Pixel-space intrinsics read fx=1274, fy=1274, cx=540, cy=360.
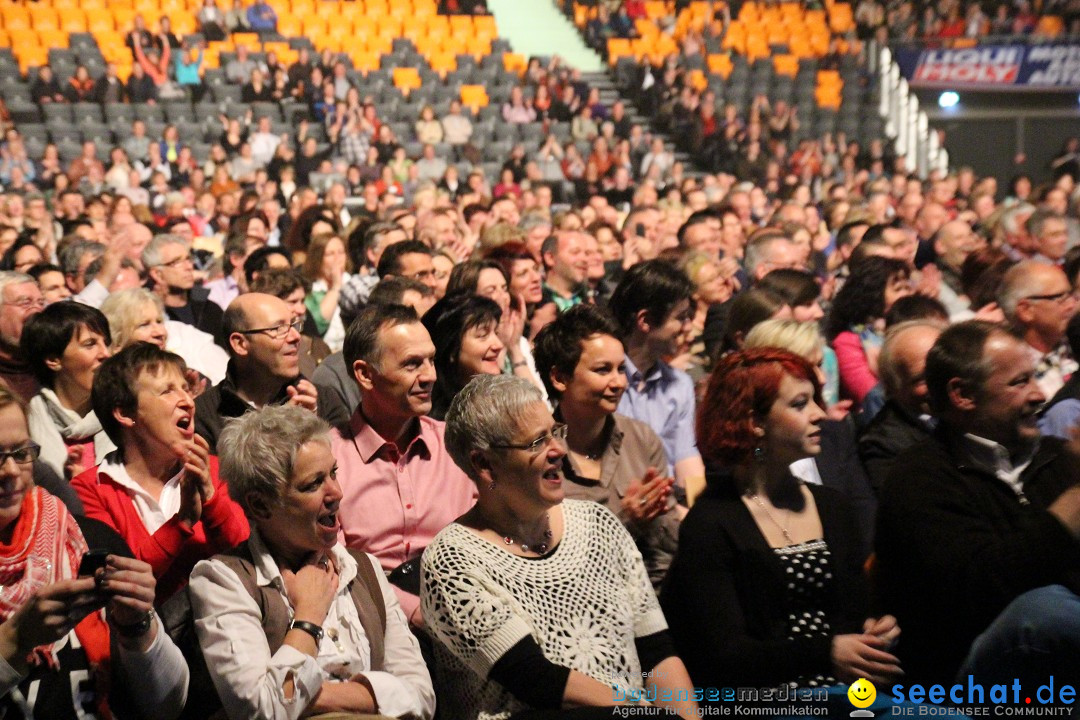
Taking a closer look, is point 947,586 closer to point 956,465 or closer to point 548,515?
point 956,465

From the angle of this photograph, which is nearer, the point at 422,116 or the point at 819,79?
the point at 422,116

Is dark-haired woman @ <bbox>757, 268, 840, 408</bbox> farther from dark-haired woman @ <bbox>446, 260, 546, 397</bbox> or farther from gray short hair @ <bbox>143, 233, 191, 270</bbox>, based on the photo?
gray short hair @ <bbox>143, 233, 191, 270</bbox>

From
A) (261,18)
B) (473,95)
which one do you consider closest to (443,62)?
(473,95)

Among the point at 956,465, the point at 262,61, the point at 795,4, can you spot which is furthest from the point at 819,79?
the point at 956,465

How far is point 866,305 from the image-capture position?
4.89m

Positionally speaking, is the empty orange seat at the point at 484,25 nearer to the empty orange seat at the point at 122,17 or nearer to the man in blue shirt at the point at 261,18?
the man in blue shirt at the point at 261,18

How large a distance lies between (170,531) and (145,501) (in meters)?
0.18

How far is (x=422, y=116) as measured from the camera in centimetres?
1515

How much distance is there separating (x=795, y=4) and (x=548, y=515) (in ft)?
58.6

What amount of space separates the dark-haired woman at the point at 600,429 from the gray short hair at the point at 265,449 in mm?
841

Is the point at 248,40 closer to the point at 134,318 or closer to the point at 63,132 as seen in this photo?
the point at 63,132

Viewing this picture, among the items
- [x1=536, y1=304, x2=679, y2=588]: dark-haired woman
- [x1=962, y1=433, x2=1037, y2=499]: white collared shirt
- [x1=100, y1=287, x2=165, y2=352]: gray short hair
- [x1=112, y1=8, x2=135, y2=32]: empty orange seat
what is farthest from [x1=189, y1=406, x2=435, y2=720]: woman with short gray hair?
[x1=112, y1=8, x2=135, y2=32]: empty orange seat

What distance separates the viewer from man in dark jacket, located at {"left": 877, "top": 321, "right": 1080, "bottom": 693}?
2469 mm

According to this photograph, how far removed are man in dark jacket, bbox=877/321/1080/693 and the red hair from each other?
0.31 metres
